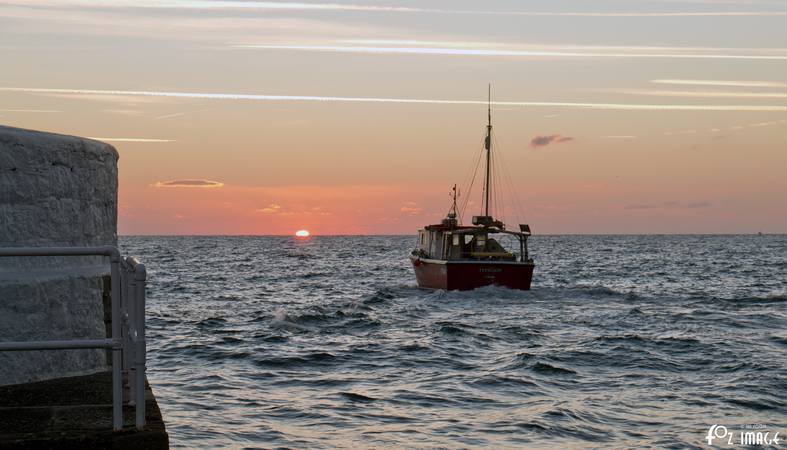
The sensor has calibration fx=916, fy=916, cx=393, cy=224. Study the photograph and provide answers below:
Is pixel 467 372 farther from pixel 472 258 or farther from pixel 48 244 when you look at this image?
pixel 472 258

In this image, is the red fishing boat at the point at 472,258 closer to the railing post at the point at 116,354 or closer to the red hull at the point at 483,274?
the red hull at the point at 483,274

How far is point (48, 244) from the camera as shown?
20.2 ft

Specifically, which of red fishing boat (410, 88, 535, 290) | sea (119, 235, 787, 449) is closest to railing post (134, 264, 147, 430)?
sea (119, 235, 787, 449)

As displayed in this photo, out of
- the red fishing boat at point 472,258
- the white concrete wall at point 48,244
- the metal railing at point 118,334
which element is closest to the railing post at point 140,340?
the metal railing at point 118,334

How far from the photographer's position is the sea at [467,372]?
38.9ft

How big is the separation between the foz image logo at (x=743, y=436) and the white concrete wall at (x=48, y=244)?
836 cm

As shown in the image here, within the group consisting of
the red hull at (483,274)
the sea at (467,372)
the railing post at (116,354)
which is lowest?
the sea at (467,372)

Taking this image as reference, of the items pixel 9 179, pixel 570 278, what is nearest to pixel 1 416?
pixel 9 179

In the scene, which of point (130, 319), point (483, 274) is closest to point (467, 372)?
point (130, 319)

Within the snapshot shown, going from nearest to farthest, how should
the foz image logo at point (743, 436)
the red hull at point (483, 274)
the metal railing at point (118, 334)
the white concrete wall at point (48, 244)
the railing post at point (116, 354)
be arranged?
the metal railing at point (118, 334) < the railing post at point (116, 354) < the white concrete wall at point (48, 244) < the foz image logo at point (743, 436) < the red hull at point (483, 274)

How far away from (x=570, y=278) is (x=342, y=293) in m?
18.2

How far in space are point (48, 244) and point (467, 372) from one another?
1177 centimetres

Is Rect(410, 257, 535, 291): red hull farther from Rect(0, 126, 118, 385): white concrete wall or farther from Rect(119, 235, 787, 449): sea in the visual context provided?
Rect(0, 126, 118, 385): white concrete wall

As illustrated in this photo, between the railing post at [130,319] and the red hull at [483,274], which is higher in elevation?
the railing post at [130,319]
